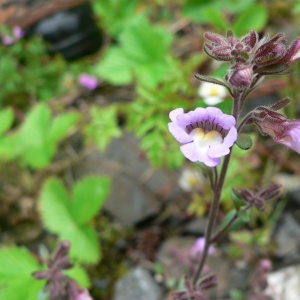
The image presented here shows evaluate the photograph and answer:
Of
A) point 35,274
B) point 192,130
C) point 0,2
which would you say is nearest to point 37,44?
point 0,2

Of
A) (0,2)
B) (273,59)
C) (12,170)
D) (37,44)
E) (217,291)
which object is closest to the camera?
(273,59)

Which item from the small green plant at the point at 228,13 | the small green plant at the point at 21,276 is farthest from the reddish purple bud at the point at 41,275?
the small green plant at the point at 228,13

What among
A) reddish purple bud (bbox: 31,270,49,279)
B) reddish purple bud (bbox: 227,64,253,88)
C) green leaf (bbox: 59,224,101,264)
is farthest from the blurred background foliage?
reddish purple bud (bbox: 227,64,253,88)

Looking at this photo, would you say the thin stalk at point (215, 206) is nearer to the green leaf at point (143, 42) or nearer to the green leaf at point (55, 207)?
the green leaf at point (55, 207)

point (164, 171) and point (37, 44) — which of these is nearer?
point (164, 171)

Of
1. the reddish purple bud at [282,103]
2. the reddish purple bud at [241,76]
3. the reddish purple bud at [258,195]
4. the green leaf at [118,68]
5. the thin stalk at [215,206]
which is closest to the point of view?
the reddish purple bud at [241,76]

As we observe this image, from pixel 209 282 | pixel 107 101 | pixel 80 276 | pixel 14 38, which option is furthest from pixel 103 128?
pixel 209 282

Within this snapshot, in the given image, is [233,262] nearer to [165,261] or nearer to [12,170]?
[165,261]
